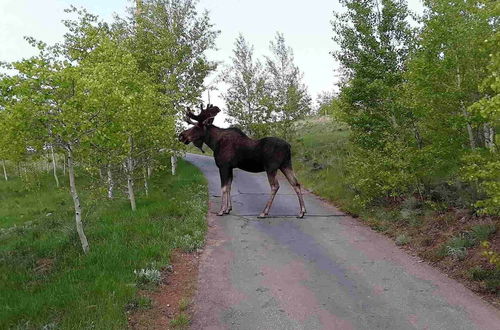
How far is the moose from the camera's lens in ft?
42.9

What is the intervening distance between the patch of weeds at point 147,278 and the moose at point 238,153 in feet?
18.0

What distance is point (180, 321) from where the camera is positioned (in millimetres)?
6500

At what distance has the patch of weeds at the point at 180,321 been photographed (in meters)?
6.43

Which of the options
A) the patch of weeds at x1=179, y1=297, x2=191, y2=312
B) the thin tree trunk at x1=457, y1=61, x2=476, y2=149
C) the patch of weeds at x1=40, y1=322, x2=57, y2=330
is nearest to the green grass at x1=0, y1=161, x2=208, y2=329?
the patch of weeds at x1=40, y1=322, x2=57, y2=330

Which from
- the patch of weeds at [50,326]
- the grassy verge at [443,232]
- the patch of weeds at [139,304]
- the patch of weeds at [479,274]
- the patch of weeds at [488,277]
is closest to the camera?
the patch of weeds at [50,326]

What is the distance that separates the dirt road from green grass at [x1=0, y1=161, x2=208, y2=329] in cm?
124

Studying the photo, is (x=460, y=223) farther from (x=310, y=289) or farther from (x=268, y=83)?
(x=268, y=83)

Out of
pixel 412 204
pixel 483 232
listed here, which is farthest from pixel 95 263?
pixel 412 204

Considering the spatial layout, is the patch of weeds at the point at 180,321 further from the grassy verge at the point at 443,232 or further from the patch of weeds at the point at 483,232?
the patch of weeds at the point at 483,232

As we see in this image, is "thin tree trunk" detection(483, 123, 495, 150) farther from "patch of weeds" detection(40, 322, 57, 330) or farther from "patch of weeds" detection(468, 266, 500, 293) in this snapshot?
"patch of weeds" detection(40, 322, 57, 330)

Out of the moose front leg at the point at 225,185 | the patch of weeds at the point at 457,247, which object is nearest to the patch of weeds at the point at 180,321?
the patch of weeds at the point at 457,247

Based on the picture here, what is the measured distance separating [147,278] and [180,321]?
5.91 ft

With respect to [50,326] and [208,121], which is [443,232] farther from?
[50,326]

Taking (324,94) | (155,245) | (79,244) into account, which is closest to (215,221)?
(155,245)
